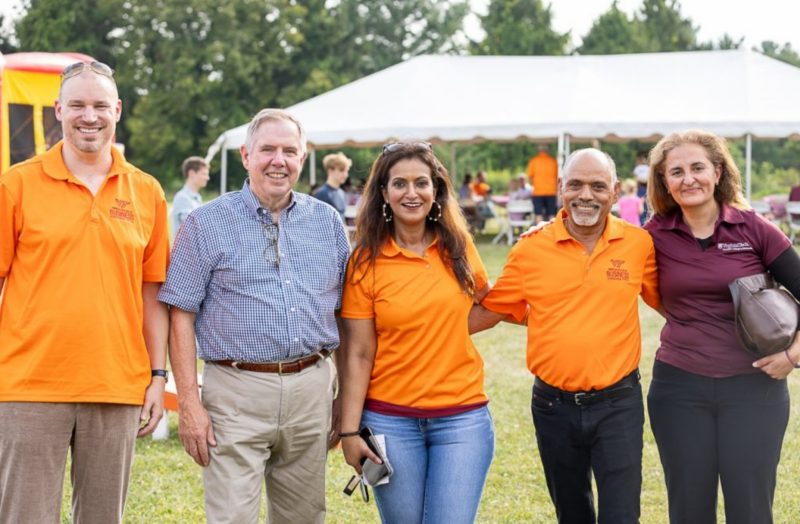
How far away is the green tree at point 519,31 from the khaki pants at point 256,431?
43.2 m

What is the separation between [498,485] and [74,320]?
123 inches

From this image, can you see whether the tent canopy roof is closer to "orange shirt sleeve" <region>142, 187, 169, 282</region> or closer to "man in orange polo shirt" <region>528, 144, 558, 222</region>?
"man in orange polo shirt" <region>528, 144, 558, 222</region>

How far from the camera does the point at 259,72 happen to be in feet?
162

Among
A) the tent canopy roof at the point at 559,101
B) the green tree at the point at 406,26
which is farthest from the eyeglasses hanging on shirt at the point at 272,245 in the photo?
the green tree at the point at 406,26

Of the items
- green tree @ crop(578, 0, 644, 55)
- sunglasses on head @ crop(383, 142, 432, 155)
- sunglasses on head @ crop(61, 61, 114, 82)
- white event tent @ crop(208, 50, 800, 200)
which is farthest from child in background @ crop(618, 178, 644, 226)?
green tree @ crop(578, 0, 644, 55)

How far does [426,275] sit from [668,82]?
16.7 m

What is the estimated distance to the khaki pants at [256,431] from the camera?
3365 millimetres

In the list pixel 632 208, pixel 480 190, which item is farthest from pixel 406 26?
pixel 632 208

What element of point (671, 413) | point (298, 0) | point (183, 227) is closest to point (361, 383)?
point (183, 227)

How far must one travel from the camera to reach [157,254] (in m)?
3.39

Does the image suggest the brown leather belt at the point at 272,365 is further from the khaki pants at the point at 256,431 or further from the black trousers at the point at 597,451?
the black trousers at the point at 597,451

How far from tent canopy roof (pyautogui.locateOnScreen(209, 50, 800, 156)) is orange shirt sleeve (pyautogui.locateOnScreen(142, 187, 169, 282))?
45.9ft

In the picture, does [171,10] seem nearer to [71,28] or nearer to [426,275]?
[71,28]

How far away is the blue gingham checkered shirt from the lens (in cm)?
335
